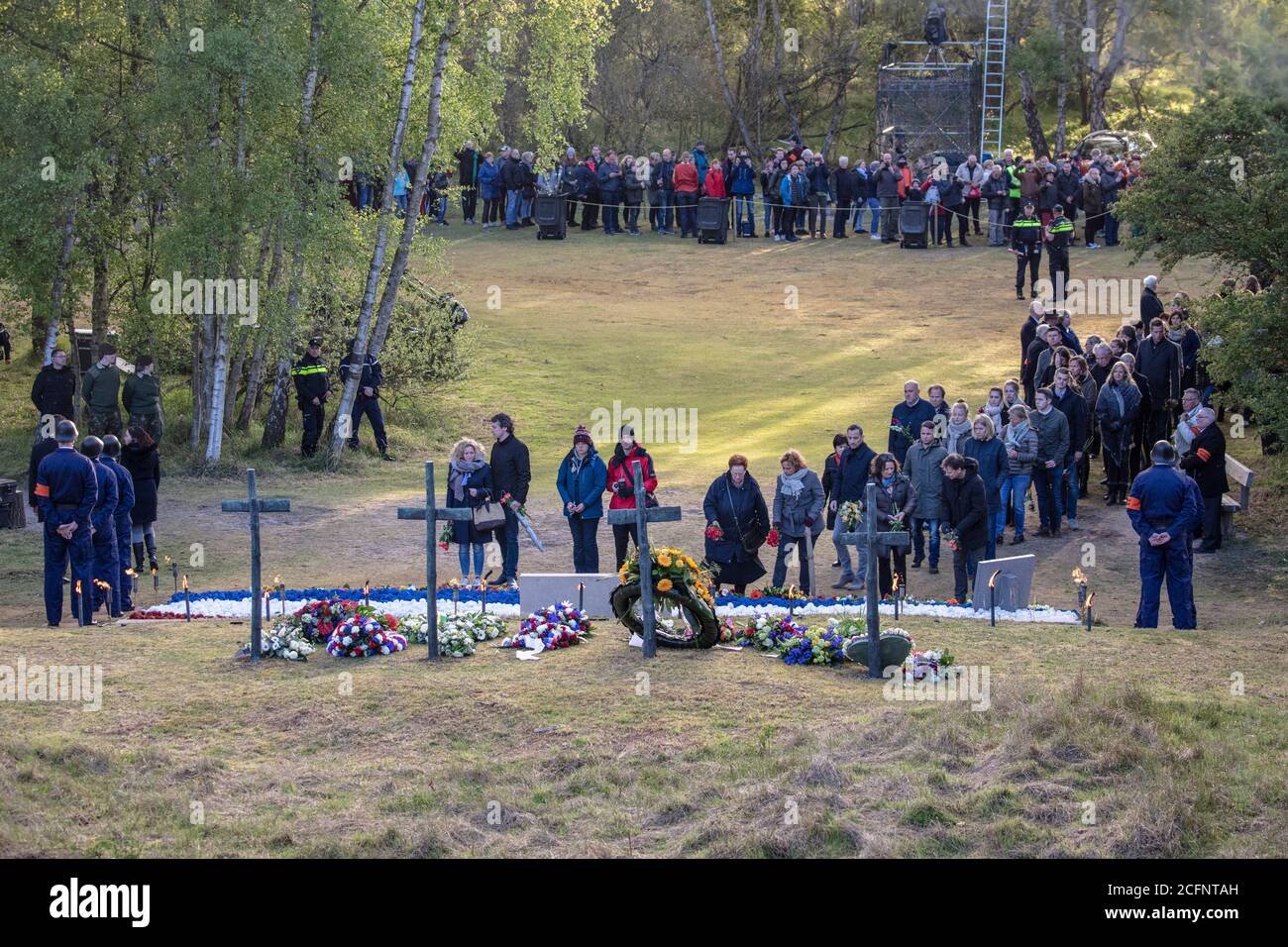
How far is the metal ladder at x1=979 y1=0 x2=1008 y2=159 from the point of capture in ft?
133

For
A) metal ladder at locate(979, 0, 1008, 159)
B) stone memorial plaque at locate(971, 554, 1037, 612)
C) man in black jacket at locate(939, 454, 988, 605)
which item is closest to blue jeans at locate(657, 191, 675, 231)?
metal ladder at locate(979, 0, 1008, 159)

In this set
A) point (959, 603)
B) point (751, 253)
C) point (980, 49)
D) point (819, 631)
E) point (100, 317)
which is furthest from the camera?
point (980, 49)

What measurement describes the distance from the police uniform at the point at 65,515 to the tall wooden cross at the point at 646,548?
5226mm

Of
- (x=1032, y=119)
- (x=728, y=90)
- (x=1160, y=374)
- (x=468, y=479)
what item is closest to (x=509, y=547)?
(x=468, y=479)

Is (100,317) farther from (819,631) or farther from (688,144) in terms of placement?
(688,144)

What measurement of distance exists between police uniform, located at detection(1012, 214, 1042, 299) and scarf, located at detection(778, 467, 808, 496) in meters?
16.6

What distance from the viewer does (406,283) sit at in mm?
26875

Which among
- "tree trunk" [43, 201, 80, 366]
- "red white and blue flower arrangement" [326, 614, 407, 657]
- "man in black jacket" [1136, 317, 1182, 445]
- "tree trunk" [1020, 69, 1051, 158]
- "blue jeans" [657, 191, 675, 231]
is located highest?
"tree trunk" [1020, 69, 1051, 158]

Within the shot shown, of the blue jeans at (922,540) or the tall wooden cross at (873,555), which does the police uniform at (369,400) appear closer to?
the blue jeans at (922,540)

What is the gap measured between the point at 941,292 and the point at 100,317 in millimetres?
16772

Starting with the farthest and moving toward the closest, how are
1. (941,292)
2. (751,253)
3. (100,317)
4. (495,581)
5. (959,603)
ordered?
(751,253), (941,292), (100,317), (495,581), (959,603)

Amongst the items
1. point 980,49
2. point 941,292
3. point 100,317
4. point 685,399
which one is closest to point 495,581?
point 685,399

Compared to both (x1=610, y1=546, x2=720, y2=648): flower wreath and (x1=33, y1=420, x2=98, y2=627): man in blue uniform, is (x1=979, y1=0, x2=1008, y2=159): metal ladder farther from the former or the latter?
(x1=33, y1=420, x2=98, y2=627): man in blue uniform

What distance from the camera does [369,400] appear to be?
23688 mm
